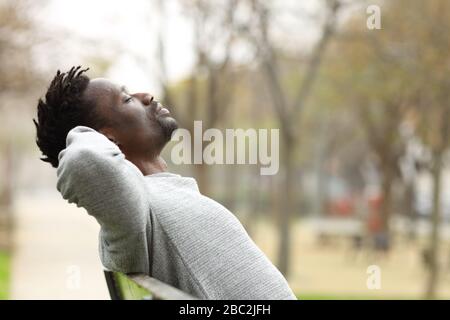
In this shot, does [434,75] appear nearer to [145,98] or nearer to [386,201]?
[145,98]

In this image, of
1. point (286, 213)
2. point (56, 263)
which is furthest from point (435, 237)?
point (56, 263)

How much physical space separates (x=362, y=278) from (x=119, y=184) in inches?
648

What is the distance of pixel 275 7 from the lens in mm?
15820

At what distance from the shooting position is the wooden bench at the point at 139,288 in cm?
200

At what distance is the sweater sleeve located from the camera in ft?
6.87

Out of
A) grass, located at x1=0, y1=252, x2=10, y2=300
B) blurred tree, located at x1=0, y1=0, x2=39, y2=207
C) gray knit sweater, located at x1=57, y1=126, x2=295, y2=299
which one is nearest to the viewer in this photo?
gray knit sweater, located at x1=57, y1=126, x2=295, y2=299

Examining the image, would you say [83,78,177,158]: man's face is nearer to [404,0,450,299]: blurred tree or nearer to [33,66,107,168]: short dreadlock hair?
[33,66,107,168]: short dreadlock hair

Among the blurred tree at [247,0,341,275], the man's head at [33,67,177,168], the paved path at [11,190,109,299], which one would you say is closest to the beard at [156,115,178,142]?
the man's head at [33,67,177,168]

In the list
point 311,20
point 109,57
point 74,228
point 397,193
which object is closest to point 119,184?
point 311,20

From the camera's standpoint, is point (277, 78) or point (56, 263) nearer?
point (277, 78)

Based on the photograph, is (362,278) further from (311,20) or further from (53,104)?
(53,104)

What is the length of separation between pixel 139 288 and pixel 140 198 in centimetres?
24

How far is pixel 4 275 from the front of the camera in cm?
1447

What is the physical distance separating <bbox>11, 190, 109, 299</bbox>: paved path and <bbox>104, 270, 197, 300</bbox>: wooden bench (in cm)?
675
